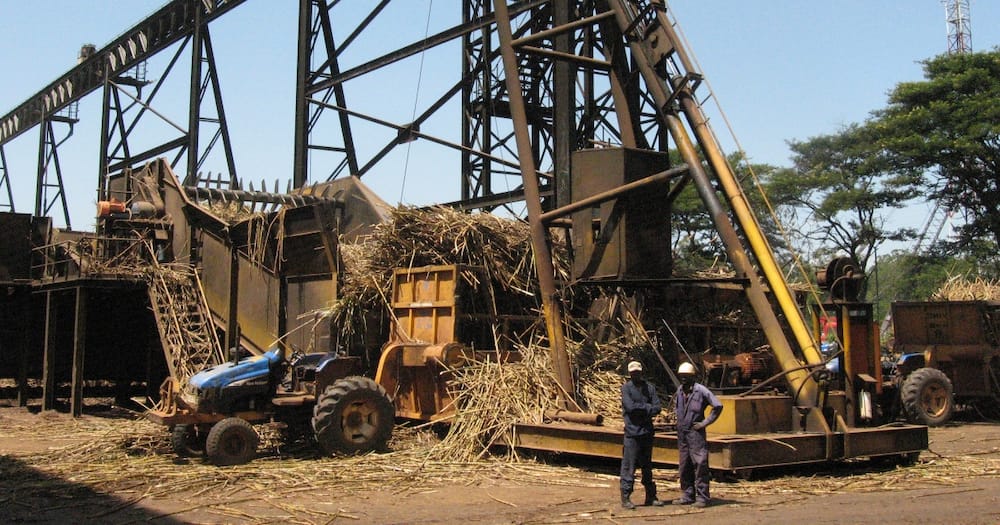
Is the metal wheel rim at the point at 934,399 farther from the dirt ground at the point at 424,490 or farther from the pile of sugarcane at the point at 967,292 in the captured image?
the dirt ground at the point at 424,490

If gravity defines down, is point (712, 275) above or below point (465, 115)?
below

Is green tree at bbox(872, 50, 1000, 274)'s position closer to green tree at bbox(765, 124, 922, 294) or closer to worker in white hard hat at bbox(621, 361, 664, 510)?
green tree at bbox(765, 124, 922, 294)

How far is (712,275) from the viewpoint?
600 inches

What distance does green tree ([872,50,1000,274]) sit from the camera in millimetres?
34750

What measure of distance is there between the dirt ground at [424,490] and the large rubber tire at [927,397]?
421 cm

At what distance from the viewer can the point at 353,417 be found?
11961 millimetres

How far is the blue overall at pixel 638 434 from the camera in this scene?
8773mm

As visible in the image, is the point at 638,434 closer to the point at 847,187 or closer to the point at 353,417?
the point at 353,417

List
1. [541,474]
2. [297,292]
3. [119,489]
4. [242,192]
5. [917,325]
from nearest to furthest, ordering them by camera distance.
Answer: [119,489] < [541,474] < [297,292] < [917,325] < [242,192]

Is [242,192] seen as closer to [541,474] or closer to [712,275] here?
[712,275]

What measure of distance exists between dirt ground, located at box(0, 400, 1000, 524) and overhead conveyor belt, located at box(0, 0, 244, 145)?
85.6ft

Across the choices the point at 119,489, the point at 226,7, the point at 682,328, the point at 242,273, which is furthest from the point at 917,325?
the point at 226,7

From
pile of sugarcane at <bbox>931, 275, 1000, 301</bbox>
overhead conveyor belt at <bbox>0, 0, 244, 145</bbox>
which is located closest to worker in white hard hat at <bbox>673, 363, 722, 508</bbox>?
pile of sugarcane at <bbox>931, 275, 1000, 301</bbox>

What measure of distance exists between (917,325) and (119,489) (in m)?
14.8
